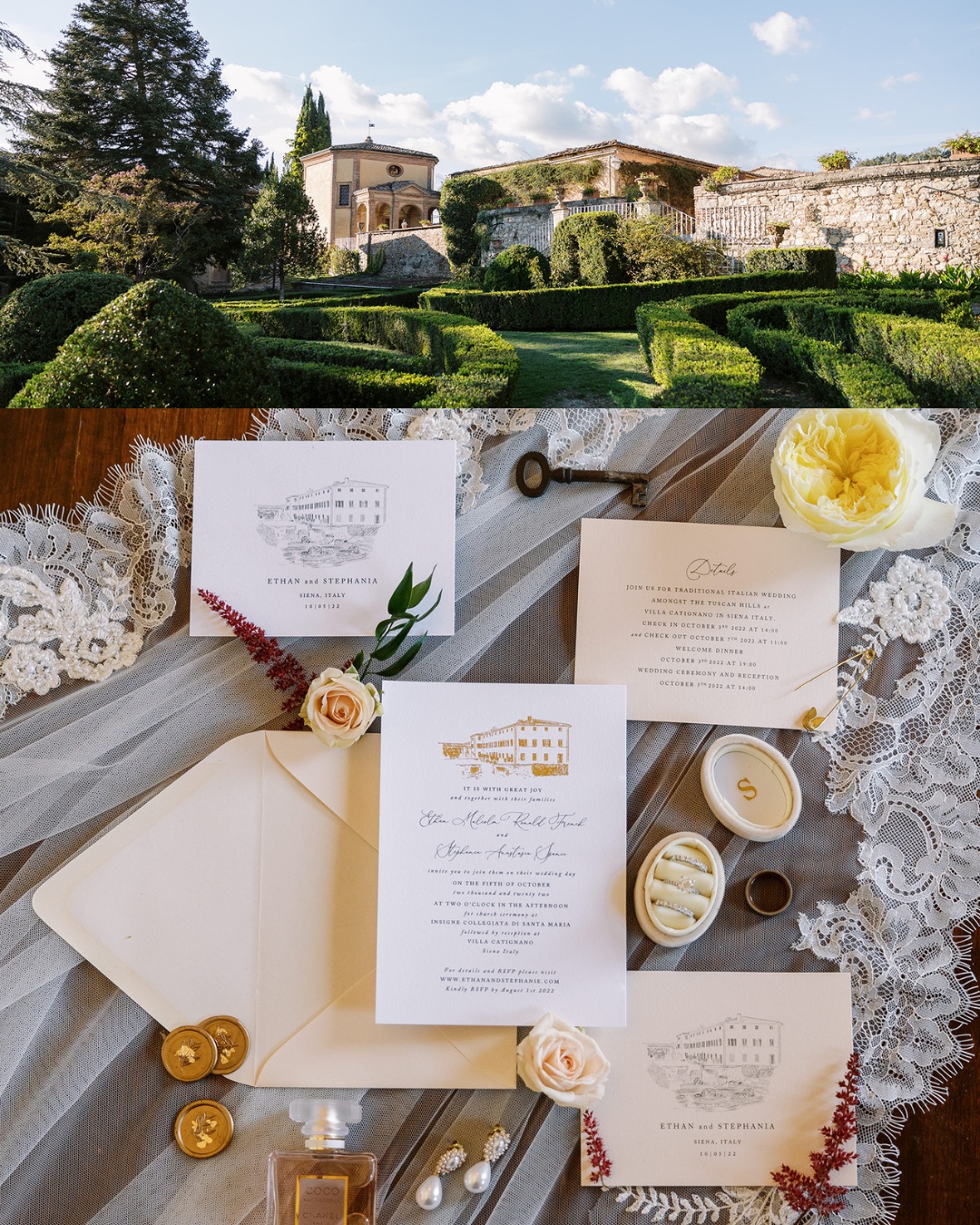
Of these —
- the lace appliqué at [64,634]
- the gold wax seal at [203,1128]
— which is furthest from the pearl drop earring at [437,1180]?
the lace appliqué at [64,634]

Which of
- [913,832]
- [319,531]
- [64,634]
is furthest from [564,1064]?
[64,634]

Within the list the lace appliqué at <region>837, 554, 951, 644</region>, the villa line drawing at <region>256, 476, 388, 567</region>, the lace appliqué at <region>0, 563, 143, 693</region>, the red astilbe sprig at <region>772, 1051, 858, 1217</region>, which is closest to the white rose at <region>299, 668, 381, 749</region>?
the villa line drawing at <region>256, 476, 388, 567</region>

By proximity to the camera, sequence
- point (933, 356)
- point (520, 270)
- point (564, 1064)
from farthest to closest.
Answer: point (520, 270)
point (933, 356)
point (564, 1064)

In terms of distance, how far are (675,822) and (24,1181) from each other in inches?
34.6

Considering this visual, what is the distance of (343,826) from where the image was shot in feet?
2.83

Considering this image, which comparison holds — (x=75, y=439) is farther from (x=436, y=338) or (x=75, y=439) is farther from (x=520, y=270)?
(x=520, y=270)

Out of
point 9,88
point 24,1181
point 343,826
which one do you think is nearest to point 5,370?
point 9,88

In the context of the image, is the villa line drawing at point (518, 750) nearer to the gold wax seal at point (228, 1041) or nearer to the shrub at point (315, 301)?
the gold wax seal at point (228, 1041)

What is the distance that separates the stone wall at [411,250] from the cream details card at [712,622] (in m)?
0.61

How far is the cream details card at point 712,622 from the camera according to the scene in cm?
87

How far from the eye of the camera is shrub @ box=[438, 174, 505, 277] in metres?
1.14

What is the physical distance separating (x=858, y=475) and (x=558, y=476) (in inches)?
14.2

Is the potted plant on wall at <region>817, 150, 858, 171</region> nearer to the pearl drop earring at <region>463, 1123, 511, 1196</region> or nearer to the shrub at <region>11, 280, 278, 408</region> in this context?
the shrub at <region>11, 280, 278, 408</region>

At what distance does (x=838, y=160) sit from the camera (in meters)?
1.11
